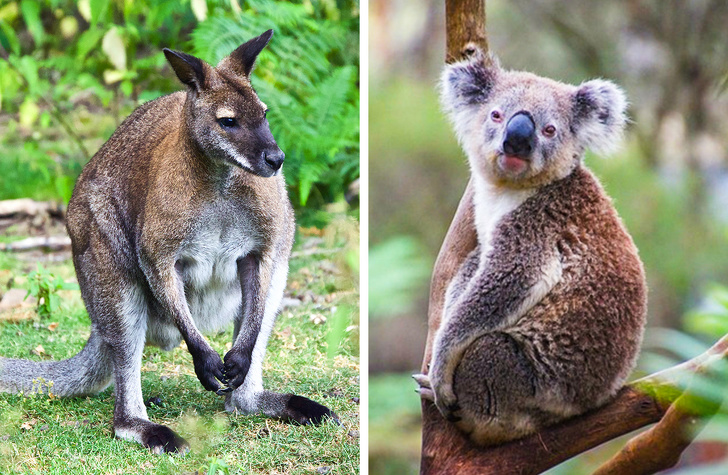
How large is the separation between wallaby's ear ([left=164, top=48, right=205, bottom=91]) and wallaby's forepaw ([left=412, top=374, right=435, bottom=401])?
1429mm

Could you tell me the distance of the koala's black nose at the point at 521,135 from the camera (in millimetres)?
2764

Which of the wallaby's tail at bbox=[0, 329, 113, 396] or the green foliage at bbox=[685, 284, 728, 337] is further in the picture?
the wallaby's tail at bbox=[0, 329, 113, 396]

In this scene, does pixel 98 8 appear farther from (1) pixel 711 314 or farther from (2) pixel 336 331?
(1) pixel 711 314

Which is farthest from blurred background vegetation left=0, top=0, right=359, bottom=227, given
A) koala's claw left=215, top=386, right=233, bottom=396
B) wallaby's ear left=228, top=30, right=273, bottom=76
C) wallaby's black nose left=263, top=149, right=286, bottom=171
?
koala's claw left=215, top=386, right=233, bottom=396

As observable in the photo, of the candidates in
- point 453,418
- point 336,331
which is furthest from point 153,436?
point 453,418

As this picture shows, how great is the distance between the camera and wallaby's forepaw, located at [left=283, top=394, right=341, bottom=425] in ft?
12.0

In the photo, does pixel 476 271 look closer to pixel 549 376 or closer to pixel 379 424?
pixel 549 376

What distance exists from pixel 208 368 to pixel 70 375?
69 cm

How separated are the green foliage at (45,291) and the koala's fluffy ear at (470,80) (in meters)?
2.07

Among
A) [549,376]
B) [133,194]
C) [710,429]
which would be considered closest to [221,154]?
[133,194]

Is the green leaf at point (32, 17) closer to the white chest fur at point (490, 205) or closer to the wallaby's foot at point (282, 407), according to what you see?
the wallaby's foot at point (282, 407)

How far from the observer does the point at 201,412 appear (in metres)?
3.65

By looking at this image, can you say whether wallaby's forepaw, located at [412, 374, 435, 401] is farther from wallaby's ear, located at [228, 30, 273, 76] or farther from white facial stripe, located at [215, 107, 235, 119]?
wallaby's ear, located at [228, 30, 273, 76]

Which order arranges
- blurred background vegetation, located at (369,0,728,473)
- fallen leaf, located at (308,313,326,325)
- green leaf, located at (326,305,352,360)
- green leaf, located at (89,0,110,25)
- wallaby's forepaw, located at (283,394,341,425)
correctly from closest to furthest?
blurred background vegetation, located at (369,0,728,473)
wallaby's forepaw, located at (283,394,341,425)
green leaf, located at (326,305,352,360)
fallen leaf, located at (308,313,326,325)
green leaf, located at (89,0,110,25)
